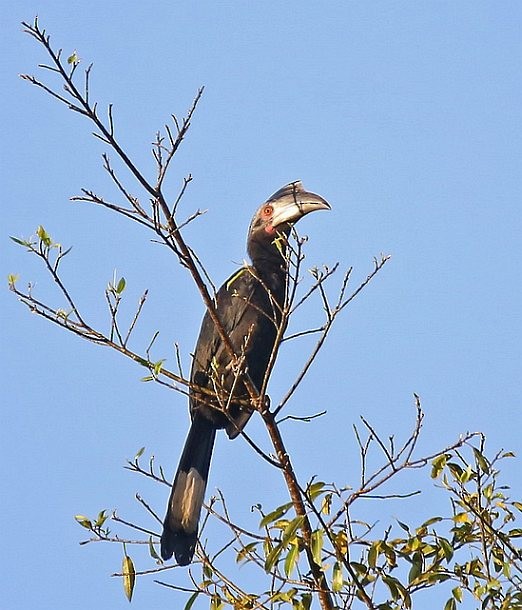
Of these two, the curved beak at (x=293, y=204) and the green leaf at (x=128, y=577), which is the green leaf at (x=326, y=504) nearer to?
the green leaf at (x=128, y=577)

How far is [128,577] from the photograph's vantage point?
12.8 feet

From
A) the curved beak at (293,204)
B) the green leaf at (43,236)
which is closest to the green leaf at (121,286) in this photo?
the green leaf at (43,236)

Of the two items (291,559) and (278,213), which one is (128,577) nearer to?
(291,559)

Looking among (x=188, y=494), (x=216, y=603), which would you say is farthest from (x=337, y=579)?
(x=188, y=494)

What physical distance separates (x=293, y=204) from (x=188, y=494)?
79.3 inches

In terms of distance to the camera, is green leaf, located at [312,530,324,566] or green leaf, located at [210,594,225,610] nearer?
green leaf, located at [312,530,324,566]

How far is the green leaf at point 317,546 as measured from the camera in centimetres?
329

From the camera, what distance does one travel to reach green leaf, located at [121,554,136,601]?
3.87 m

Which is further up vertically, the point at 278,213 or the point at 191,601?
the point at 278,213

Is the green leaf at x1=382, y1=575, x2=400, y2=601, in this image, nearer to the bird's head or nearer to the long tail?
the long tail

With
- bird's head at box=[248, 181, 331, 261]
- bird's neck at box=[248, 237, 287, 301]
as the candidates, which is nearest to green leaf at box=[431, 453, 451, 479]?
bird's neck at box=[248, 237, 287, 301]

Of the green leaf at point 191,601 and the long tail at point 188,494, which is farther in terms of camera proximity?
the long tail at point 188,494

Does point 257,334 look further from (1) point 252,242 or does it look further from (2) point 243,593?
(2) point 243,593

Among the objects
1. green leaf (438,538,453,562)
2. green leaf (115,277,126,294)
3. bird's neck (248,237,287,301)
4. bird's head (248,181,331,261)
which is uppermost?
bird's head (248,181,331,261)
